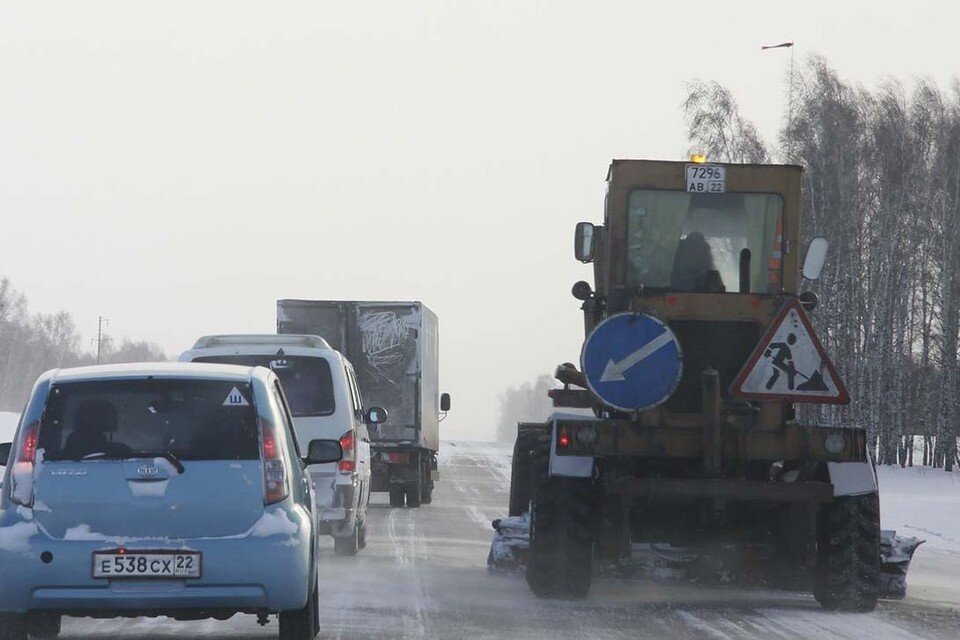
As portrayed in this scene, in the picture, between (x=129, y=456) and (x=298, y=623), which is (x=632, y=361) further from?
(x=129, y=456)

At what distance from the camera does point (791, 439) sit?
477 inches

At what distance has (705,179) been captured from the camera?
1295cm

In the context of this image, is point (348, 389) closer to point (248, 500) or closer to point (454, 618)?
point (454, 618)

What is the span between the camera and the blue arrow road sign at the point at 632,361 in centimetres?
1188

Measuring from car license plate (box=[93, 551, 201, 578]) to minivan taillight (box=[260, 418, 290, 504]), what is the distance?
468mm

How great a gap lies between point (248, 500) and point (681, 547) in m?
4.96

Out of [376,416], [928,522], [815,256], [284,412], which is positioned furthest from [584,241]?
[928,522]

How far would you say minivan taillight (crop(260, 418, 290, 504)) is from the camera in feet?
28.4

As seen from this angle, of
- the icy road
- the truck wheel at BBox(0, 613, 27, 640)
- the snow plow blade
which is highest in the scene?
the truck wheel at BBox(0, 613, 27, 640)

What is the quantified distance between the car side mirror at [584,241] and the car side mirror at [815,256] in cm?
150

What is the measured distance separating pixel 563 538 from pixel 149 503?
4539 mm

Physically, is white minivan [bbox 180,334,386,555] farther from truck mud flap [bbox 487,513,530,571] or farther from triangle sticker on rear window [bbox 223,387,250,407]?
triangle sticker on rear window [bbox 223,387,250,407]

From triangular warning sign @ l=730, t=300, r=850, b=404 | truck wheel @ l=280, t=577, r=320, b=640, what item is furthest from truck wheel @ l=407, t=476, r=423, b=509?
truck wheel @ l=280, t=577, r=320, b=640

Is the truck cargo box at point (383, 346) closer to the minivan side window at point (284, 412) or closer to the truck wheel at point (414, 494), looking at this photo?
the truck wheel at point (414, 494)
